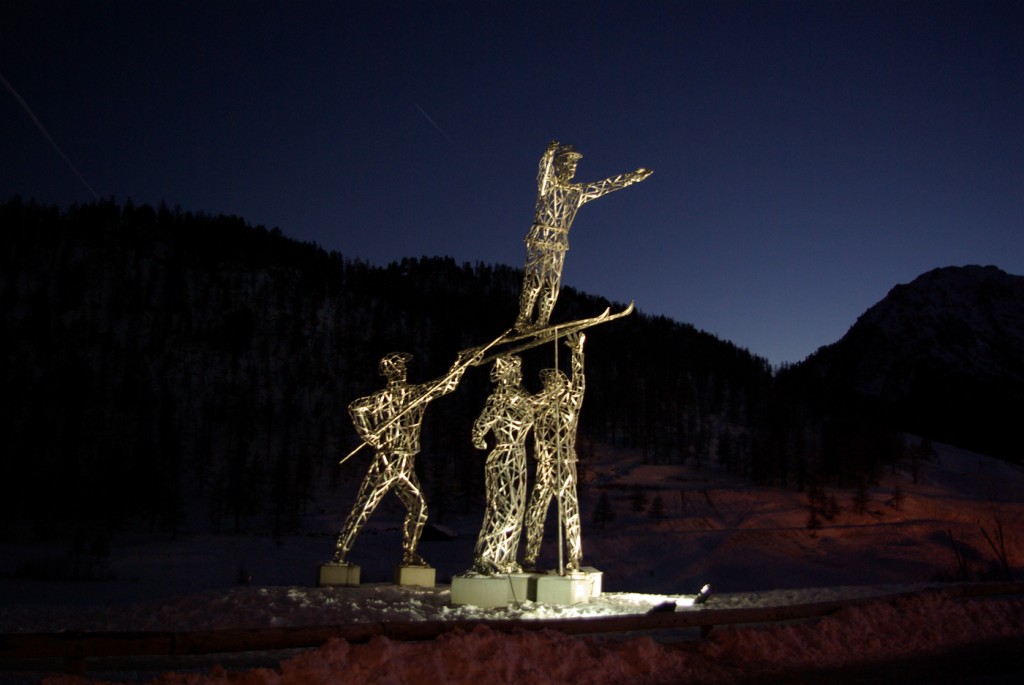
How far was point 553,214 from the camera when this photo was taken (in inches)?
577

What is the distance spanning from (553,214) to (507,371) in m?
3.20

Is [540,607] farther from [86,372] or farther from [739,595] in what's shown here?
[86,372]

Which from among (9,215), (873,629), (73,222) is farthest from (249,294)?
(873,629)

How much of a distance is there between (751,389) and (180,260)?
225 ft

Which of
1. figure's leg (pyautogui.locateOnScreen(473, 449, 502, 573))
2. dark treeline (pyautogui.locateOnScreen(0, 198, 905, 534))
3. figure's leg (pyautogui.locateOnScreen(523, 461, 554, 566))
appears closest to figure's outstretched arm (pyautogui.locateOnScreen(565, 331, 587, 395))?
figure's leg (pyautogui.locateOnScreen(523, 461, 554, 566))

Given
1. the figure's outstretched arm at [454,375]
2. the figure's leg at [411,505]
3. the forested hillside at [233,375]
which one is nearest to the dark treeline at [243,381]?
the forested hillside at [233,375]

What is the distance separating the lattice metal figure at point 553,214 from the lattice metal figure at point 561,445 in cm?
135

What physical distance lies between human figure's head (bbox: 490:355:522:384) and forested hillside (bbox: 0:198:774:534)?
3351 centimetres

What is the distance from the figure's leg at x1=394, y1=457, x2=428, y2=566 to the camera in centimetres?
1716

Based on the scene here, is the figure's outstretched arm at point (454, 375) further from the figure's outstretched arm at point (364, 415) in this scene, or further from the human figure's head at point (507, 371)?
the figure's outstretched arm at point (364, 415)

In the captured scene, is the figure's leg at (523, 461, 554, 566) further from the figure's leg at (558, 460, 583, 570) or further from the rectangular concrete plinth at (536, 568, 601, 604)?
the rectangular concrete plinth at (536, 568, 601, 604)

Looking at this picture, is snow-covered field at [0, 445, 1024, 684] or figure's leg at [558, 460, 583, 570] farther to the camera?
figure's leg at [558, 460, 583, 570]

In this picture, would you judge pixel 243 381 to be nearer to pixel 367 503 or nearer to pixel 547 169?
pixel 367 503

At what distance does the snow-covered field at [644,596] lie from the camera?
686 centimetres
